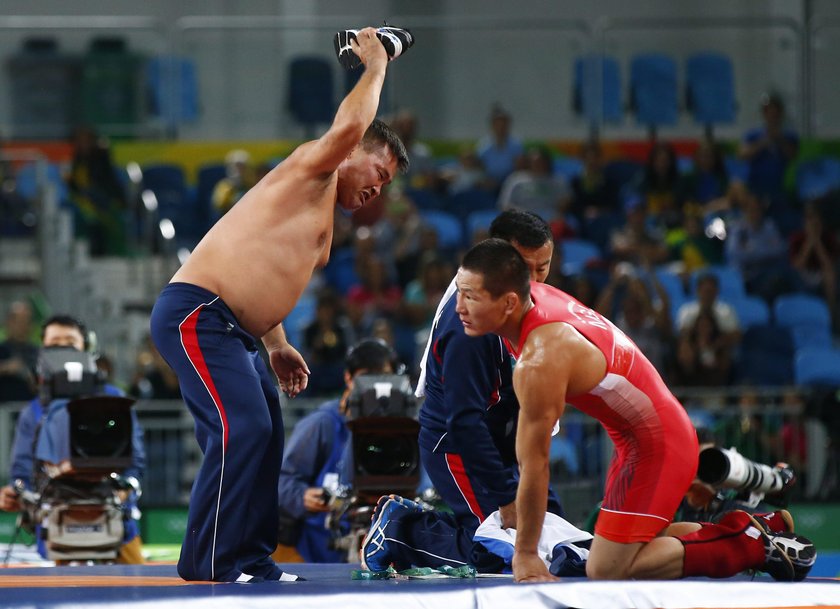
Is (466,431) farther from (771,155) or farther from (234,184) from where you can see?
(771,155)

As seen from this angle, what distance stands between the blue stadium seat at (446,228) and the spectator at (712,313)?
7.15 feet

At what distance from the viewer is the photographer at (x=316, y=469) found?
6.77 m

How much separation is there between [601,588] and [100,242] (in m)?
9.22

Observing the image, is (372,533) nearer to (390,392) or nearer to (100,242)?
(390,392)

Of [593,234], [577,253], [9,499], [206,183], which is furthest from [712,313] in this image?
[9,499]

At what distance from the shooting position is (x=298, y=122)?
13.4m

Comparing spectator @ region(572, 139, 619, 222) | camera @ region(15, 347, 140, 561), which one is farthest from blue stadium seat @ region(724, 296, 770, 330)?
camera @ region(15, 347, 140, 561)

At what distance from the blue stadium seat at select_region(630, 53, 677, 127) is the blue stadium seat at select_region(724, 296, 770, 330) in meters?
2.63

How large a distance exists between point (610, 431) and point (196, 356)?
4.62ft

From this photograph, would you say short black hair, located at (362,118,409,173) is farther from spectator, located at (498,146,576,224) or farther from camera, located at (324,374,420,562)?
spectator, located at (498,146,576,224)

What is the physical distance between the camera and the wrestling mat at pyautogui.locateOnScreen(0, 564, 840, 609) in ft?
14.1

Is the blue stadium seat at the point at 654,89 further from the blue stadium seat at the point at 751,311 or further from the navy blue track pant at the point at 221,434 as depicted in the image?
the navy blue track pant at the point at 221,434

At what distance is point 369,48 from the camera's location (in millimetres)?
4898

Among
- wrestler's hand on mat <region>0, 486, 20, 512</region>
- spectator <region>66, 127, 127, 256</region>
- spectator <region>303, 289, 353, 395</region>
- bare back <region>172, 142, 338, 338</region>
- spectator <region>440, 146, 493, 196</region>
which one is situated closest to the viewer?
bare back <region>172, 142, 338, 338</region>
